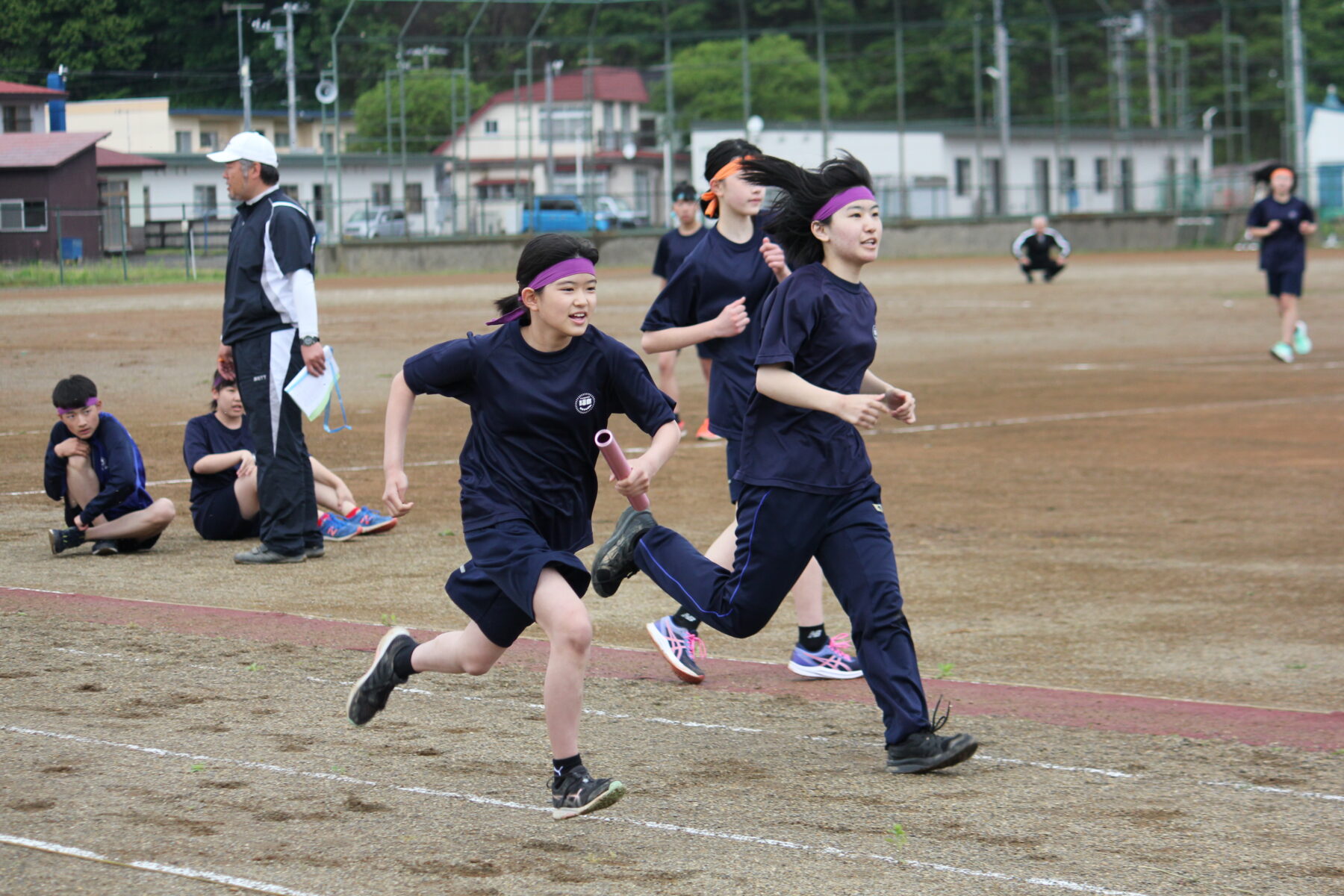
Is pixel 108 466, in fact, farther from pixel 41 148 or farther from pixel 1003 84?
pixel 1003 84

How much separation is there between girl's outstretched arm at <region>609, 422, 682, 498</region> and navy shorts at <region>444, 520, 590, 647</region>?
25 centimetres

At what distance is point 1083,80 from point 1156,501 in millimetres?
50526

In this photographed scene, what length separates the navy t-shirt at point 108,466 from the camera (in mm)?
8695

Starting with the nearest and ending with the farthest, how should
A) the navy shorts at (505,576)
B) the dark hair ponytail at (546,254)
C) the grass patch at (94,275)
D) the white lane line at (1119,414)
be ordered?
the navy shorts at (505,576)
the dark hair ponytail at (546,254)
the white lane line at (1119,414)
the grass patch at (94,275)

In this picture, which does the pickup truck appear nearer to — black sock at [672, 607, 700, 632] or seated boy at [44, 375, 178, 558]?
seated boy at [44, 375, 178, 558]

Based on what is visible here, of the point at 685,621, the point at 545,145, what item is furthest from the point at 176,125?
the point at 685,621

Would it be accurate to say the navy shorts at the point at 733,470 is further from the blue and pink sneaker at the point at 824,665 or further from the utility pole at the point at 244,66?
the utility pole at the point at 244,66

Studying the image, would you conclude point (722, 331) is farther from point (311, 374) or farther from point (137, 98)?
point (137, 98)

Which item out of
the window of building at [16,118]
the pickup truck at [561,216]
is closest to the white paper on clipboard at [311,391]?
the window of building at [16,118]

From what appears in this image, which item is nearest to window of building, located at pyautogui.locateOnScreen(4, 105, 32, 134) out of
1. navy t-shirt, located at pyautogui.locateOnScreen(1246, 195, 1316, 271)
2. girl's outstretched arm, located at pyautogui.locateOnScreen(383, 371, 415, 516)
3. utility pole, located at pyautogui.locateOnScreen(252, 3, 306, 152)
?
utility pole, located at pyautogui.locateOnScreen(252, 3, 306, 152)

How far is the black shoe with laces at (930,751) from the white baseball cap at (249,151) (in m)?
4.98

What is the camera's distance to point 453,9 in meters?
49.1

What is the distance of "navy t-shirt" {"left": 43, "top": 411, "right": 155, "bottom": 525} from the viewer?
8.70 m

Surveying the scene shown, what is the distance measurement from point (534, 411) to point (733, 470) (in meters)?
1.74
